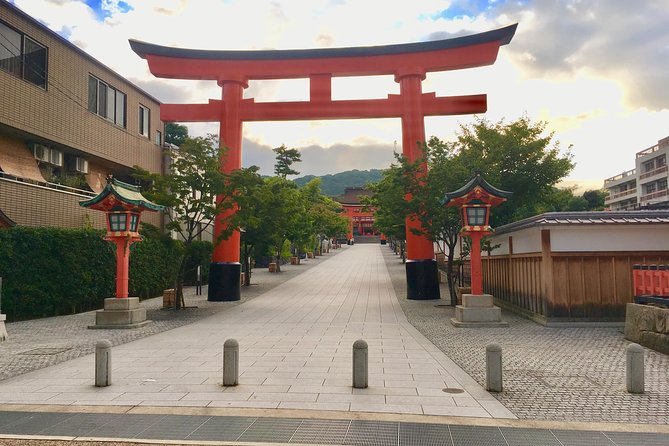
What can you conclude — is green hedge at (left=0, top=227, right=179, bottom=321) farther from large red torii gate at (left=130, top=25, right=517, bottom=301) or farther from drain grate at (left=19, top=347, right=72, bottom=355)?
drain grate at (left=19, top=347, right=72, bottom=355)

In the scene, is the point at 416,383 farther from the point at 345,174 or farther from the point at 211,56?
the point at 345,174

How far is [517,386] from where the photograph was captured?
7.33 metres

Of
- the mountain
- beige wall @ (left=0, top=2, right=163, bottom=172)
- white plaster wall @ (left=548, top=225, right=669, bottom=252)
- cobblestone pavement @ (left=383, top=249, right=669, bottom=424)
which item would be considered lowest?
cobblestone pavement @ (left=383, top=249, right=669, bottom=424)

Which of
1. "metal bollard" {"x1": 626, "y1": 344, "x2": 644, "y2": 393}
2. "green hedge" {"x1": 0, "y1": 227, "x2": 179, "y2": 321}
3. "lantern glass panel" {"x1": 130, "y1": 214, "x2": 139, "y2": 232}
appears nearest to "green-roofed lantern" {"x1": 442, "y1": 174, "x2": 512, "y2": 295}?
"metal bollard" {"x1": 626, "y1": 344, "x2": 644, "y2": 393}

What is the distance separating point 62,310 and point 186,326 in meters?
4.96

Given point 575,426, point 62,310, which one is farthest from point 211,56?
point 575,426

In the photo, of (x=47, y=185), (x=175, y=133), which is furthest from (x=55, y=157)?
(x=175, y=133)

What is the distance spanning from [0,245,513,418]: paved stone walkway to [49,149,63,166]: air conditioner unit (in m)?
10.2

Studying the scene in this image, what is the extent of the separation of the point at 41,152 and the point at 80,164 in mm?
2250

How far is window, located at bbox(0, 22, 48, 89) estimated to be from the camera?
630 inches

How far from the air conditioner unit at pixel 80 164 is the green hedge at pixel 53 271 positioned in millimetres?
5159

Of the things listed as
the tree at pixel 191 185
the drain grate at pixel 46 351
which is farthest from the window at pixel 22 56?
the drain grate at pixel 46 351

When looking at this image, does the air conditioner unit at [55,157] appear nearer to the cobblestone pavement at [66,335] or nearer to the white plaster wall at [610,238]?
the cobblestone pavement at [66,335]

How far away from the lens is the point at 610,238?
13.2 metres
